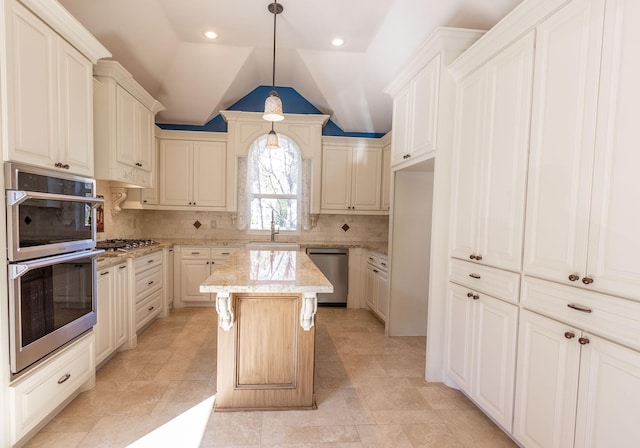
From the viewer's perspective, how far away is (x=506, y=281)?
184 cm

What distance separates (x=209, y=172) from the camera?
4523mm

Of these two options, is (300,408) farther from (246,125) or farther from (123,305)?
(246,125)

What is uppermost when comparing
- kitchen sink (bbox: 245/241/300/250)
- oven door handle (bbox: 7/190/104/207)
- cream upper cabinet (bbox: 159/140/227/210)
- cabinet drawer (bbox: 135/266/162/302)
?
cream upper cabinet (bbox: 159/140/227/210)

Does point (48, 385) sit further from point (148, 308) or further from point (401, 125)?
point (401, 125)

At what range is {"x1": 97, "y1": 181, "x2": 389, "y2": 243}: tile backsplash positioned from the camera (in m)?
4.68

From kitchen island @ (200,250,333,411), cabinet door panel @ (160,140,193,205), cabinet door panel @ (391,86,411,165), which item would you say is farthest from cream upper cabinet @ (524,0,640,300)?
cabinet door panel @ (160,140,193,205)

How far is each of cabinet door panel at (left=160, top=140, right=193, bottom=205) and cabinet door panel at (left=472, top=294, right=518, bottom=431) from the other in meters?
3.96

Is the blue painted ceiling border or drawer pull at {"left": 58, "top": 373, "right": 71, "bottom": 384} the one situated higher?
the blue painted ceiling border

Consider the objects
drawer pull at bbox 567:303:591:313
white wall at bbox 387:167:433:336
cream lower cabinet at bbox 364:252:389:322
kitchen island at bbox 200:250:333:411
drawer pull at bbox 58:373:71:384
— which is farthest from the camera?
cream lower cabinet at bbox 364:252:389:322

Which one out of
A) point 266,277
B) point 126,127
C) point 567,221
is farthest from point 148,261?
point 567,221

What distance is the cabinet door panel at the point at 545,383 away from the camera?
142 cm

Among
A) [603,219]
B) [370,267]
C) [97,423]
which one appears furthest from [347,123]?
[97,423]

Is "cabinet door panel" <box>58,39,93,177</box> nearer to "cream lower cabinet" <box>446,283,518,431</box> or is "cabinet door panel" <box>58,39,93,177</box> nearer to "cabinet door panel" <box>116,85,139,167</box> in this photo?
"cabinet door panel" <box>116,85,139,167</box>

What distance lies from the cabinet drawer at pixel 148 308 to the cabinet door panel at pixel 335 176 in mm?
2481
